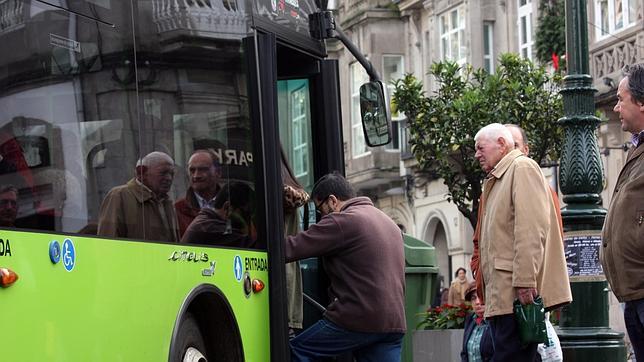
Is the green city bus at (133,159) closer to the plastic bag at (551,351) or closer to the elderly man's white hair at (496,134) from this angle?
the elderly man's white hair at (496,134)

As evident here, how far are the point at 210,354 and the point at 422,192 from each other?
33644mm

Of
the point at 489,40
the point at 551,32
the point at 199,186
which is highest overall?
the point at 489,40

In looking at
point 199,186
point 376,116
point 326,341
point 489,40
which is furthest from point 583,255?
point 489,40

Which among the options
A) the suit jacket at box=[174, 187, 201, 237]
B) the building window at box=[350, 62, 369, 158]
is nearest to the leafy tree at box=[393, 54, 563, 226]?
the suit jacket at box=[174, 187, 201, 237]

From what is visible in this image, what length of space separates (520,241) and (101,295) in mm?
2917

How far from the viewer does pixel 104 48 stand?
20.5 feet

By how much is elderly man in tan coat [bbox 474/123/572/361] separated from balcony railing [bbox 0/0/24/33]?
11.3 feet

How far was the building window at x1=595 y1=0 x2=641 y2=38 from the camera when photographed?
2841cm

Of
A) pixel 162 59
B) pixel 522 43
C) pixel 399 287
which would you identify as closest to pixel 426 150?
pixel 522 43

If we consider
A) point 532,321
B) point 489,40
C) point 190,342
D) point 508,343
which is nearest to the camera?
point 190,342

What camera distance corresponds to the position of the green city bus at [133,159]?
17.8ft

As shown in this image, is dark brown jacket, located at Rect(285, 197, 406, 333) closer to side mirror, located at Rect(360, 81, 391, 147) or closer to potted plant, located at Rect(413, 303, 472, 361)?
side mirror, located at Rect(360, 81, 391, 147)

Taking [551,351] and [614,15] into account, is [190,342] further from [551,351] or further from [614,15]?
Answer: [614,15]

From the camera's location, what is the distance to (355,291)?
8430 mm
